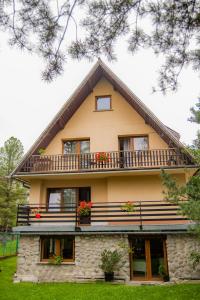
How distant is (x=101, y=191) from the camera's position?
16.1m

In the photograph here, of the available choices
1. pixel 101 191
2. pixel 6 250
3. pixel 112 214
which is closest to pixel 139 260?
pixel 112 214

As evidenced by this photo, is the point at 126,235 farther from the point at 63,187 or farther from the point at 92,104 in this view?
the point at 92,104

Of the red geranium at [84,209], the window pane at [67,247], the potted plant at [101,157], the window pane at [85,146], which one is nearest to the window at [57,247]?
the window pane at [67,247]

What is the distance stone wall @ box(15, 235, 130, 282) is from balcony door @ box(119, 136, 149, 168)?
3968mm

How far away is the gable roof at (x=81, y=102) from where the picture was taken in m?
15.5

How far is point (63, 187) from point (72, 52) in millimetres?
11894

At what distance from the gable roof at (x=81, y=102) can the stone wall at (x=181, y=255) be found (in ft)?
14.8

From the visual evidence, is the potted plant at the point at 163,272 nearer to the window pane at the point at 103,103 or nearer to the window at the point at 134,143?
the window at the point at 134,143

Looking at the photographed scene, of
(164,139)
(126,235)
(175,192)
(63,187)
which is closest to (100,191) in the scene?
(63,187)

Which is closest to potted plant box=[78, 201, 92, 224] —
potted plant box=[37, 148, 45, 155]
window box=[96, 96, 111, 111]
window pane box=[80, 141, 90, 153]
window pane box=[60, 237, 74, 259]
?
window pane box=[60, 237, 74, 259]

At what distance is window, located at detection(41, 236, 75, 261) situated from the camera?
14.2 metres

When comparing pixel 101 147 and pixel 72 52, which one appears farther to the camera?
pixel 101 147

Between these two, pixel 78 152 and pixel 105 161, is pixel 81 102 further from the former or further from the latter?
pixel 105 161

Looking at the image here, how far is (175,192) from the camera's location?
30.6ft
